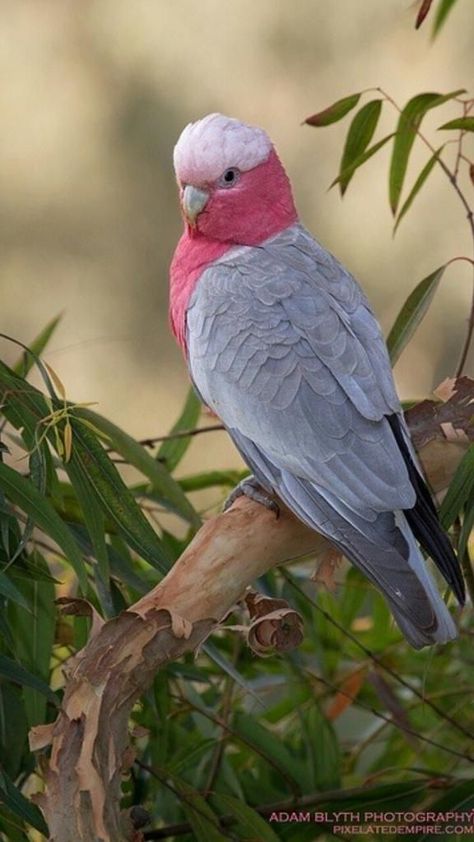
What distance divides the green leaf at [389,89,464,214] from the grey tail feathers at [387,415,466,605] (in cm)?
37

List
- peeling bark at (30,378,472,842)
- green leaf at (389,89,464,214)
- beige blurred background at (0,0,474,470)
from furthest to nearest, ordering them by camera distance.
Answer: beige blurred background at (0,0,474,470), green leaf at (389,89,464,214), peeling bark at (30,378,472,842)

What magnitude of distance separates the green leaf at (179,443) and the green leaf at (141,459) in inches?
8.7

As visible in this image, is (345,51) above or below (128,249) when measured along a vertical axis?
above

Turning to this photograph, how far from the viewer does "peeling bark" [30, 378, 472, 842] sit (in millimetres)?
758

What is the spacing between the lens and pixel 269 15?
14.1 feet

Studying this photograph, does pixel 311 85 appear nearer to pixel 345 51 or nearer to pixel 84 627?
pixel 345 51

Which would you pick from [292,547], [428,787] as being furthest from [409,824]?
[292,547]

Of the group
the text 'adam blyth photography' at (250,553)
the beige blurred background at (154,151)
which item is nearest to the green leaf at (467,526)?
the text 'adam blyth photography' at (250,553)

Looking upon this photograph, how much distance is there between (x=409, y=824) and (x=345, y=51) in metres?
3.48

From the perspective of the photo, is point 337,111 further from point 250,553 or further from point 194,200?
point 250,553

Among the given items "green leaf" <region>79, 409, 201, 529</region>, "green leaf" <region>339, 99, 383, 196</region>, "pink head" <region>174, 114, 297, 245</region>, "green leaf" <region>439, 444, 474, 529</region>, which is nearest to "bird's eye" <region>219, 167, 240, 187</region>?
"pink head" <region>174, 114, 297, 245</region>

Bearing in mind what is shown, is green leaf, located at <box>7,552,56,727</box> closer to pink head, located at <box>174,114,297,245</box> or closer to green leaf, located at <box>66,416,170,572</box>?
green leaf, located at <box>66,416,170,572</box>

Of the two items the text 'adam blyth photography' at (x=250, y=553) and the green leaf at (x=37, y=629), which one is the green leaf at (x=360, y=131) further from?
the green leaf at (x=37, y=629)

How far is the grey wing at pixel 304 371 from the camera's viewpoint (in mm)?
977
